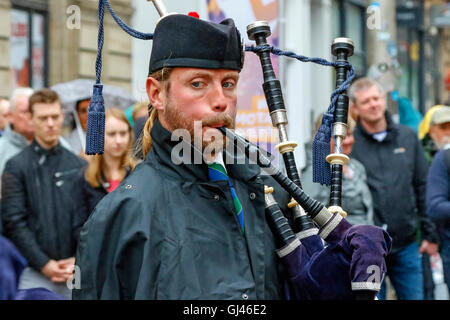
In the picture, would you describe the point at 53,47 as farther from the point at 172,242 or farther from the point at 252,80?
the point at 172,242

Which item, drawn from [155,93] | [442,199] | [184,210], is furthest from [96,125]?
[442,199]

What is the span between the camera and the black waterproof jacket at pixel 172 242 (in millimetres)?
2596

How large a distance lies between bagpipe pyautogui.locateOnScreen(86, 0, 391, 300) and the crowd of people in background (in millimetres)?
2313

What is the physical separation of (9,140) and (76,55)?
17.4 ft

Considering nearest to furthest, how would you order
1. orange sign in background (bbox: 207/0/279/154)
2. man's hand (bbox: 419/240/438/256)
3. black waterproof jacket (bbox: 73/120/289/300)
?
1. black waterproof jacket (bbox: 73/120/289/300)
2. orange sign in background (bbox: 207/0/279/154)
3. man's hand (bbox: 419/240/438/256)

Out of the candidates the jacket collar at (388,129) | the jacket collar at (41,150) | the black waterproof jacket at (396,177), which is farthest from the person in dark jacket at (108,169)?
the jacket collar at (388,129)

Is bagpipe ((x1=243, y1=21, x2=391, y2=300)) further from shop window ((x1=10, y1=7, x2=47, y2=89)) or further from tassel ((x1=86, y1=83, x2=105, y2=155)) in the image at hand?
shop window ((x1=10, y1=7, x2=47, y2=89))

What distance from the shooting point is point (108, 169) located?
5809 millimetres

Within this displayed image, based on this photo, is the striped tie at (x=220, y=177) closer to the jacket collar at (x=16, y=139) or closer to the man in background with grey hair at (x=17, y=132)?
the man in background with grey hair at (x=17, y=132)

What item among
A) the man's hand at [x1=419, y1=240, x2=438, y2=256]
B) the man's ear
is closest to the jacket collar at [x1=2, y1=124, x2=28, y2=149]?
the man's hand at [x1=419, y1=240, x2=438, y2=256]

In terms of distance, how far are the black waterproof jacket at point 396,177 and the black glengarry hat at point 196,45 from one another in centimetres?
398

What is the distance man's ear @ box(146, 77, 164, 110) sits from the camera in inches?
111

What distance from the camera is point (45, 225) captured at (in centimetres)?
581
